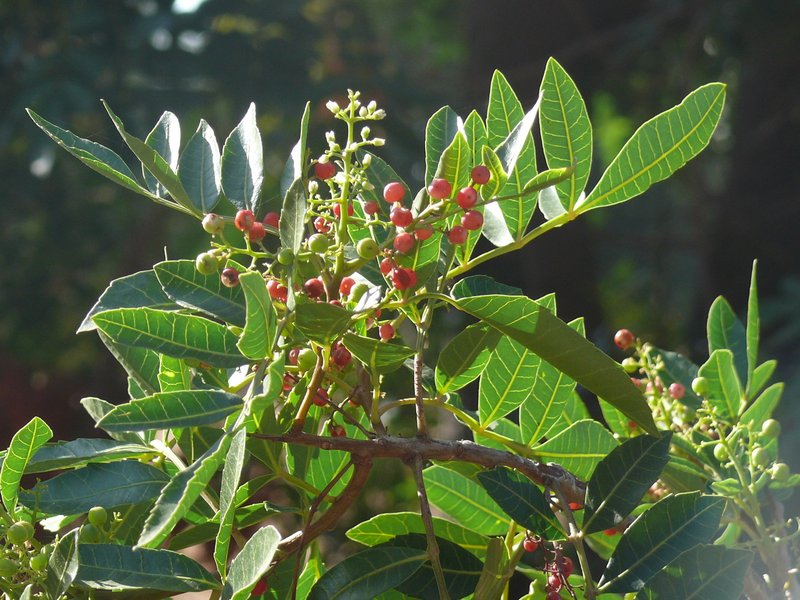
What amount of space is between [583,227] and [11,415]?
2.31 m

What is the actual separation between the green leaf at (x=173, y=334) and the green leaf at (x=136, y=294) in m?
0.07

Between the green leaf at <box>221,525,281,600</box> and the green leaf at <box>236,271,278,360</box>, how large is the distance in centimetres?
8

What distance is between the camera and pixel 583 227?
11.5ft

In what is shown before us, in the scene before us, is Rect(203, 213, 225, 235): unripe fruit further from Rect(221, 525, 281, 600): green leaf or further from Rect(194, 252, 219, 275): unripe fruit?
Rect(221, 525, 281, 600): green leaf

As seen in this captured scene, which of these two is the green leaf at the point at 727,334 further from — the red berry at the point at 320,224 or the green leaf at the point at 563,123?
the red berry at the point at 320,224

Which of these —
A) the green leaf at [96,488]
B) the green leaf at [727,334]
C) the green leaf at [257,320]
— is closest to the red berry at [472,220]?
the green leaf at [257,320]

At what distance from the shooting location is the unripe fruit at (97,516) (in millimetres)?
517

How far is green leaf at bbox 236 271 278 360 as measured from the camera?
0.41 metres

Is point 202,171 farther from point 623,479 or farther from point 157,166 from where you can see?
point 623,479

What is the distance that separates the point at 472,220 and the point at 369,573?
19cm

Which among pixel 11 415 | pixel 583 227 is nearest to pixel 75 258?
pixel 11 415

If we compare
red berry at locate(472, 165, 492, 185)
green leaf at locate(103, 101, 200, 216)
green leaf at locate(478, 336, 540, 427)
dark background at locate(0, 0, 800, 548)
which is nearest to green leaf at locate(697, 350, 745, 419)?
green leaf at locate(478, 336, 540, 427)

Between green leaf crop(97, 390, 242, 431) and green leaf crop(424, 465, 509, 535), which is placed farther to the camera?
green leaf crop(424, 465, 509, 535)

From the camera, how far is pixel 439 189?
1.57ft
